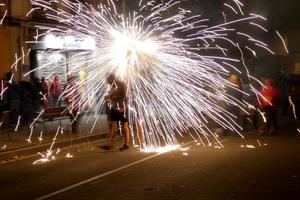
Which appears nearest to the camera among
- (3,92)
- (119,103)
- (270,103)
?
(119,103)

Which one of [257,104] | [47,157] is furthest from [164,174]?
[257,104]

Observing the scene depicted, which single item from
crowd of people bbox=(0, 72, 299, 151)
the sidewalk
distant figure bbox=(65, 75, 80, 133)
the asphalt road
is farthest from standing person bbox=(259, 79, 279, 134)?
distant figure bbox=(65, 75, 80, 133)

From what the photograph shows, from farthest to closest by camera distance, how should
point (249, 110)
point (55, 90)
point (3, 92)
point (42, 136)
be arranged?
point (55, 90)
point (249, 110)
point (3, 92)
point (42, 136)

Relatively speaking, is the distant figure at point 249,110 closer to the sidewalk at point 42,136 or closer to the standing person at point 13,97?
the sidewalk at point 42,136

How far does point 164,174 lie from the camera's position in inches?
411

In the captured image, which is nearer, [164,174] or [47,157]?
[164,174]

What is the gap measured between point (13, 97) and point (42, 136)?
2528 mm

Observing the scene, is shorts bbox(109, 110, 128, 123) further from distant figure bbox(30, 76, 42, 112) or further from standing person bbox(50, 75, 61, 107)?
standing person bbox(50, 75, 61, 107)

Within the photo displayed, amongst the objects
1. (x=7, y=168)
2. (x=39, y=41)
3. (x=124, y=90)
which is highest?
(x=39, y=41)

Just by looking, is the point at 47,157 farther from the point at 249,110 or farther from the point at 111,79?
the point at 249,110

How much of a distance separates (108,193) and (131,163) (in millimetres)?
2935

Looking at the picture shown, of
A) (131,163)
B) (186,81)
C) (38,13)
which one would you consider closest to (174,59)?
(186,81)

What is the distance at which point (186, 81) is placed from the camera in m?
15.5

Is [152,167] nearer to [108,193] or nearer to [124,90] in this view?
[108,193]
